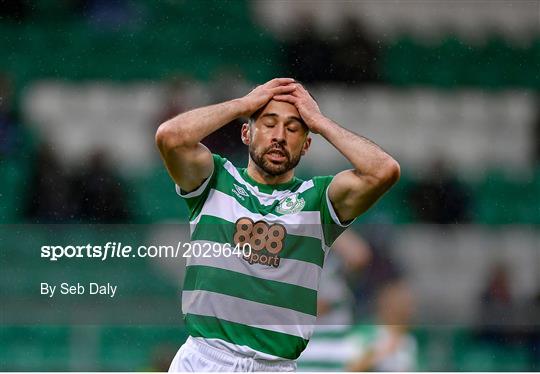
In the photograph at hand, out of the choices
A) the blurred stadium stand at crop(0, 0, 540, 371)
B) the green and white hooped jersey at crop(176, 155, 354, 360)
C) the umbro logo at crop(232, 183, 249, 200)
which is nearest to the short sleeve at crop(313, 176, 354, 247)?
the green and white hooped jersey at crop(176, 155, 354, 360)

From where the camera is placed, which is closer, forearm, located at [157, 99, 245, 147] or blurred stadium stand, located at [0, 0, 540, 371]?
forearm, located at [157, 99, 245, 147]

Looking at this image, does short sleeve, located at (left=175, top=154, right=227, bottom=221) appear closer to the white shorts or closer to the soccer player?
the soccer player

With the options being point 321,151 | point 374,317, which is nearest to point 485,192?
point 321,151

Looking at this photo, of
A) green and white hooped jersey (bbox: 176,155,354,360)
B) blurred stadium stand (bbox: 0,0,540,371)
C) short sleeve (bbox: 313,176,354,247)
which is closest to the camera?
green and white hooped jersey (bbox: 176,155,354,360)

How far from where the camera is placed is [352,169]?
10.7ft

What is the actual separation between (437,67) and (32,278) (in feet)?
14.4

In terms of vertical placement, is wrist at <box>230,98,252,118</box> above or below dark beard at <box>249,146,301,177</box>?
above

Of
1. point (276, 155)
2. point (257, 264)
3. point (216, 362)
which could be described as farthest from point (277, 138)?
point (216, 362)

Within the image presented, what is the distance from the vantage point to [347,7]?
910 centimetres

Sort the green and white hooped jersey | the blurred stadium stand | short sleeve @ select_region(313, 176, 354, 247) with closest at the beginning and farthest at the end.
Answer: the green and white hooped jersey < short sleeve @ select_region(313, 176, 354, 247) < the blurred stadium stand

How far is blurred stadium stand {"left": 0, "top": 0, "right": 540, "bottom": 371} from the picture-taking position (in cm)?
683

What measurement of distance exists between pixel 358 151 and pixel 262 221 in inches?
15.4

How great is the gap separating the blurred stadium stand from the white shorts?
3182 millimetres

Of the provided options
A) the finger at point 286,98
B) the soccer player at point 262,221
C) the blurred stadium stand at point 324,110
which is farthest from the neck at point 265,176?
the blurred stadium stand at point 324,110
